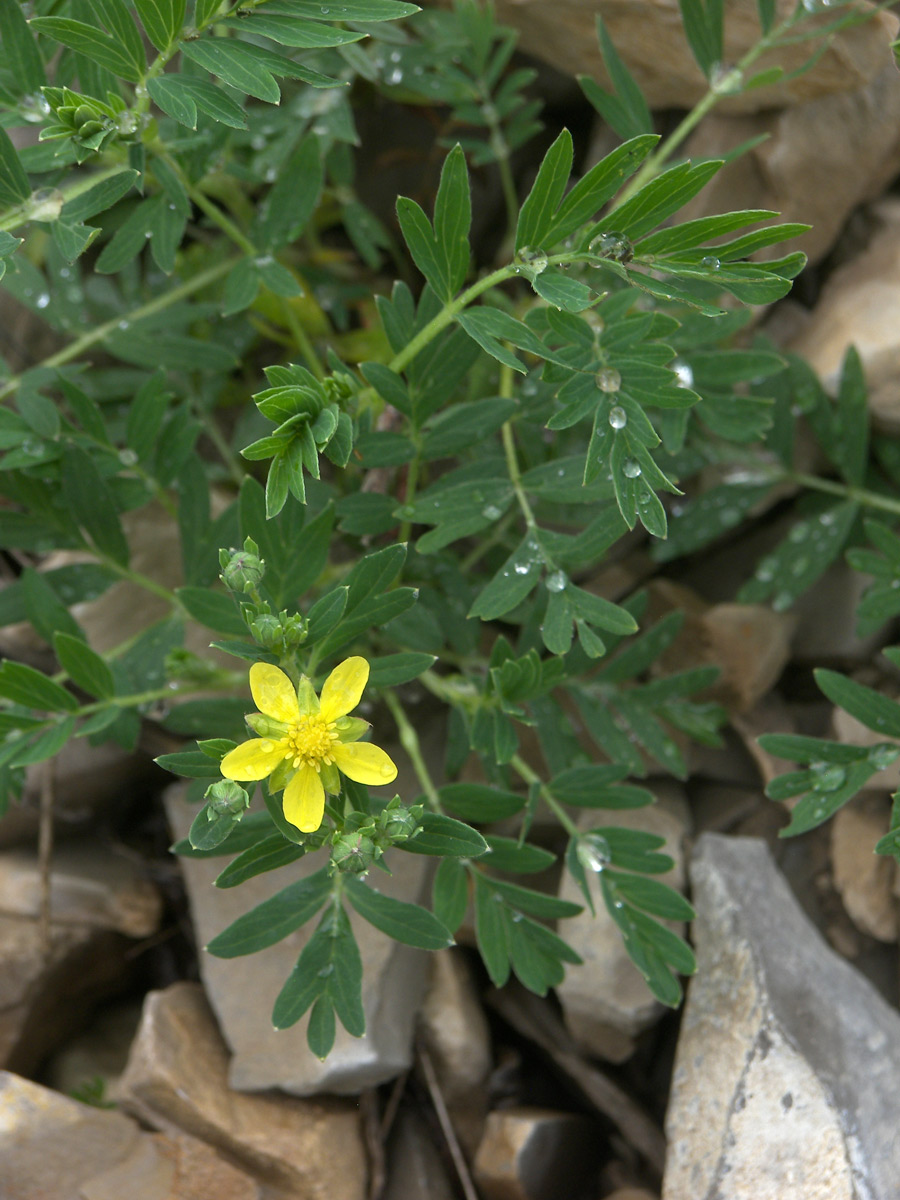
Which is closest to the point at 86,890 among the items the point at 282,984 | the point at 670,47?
the point at 282,984

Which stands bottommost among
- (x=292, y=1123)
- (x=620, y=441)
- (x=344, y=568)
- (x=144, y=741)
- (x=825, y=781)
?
(x=292, y=1123)

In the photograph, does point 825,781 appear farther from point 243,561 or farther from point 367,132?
point 367,132

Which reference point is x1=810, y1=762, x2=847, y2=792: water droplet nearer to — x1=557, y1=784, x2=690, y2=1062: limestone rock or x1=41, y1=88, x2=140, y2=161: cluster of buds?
x1=557, y1=784, x2=690, y2=1062: limestone rock

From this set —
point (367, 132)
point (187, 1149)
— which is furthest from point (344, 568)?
point (367, 132)

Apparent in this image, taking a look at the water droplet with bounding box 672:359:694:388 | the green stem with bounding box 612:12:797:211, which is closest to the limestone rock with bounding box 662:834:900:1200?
the water droplet with bounding box 672:359:694:388

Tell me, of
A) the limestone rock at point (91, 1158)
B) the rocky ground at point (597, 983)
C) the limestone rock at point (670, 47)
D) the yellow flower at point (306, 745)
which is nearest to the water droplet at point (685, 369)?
the rocky ground at point (597, 983)

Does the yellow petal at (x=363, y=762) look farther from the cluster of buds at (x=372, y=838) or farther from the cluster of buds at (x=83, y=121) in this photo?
the cluster of buds at (x=83, y=121)
